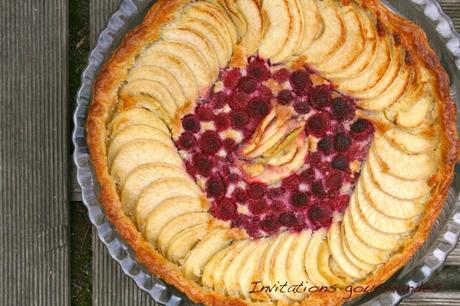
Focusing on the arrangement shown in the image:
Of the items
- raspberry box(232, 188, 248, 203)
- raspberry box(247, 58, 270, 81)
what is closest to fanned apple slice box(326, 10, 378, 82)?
raspberry box(247, 58, 270, 81)

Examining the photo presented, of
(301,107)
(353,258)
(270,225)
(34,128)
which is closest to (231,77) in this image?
(301,107)

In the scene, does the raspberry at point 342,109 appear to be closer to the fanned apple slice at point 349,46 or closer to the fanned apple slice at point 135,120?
the fanned apple slice at point 349,46

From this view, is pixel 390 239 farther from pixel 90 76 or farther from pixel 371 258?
pixel 90 76

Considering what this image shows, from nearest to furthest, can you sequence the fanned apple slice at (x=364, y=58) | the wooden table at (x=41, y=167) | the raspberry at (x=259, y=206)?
the fanned apple slice at (x=364, y=58) < the raspberry at (x=259, y=206) < the wooden table at (x=41, y=167)

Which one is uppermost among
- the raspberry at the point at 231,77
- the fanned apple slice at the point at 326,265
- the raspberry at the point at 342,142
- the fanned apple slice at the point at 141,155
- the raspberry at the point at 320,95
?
the raspberry at the point at 231,77

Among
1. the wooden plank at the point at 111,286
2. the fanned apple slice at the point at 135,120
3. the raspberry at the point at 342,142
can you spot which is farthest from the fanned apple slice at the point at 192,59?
the wooden plank at the point at 111,286

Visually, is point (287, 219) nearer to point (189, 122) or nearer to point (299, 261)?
point (299, 261)
